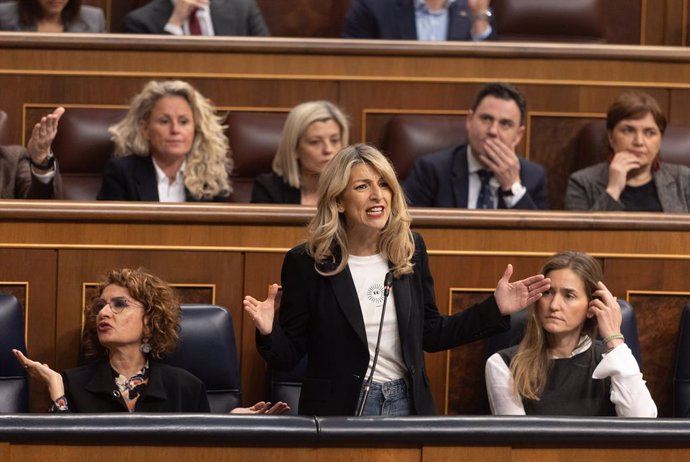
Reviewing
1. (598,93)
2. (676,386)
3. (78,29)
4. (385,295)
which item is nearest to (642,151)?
(598,93)

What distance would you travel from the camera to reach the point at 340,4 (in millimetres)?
2820

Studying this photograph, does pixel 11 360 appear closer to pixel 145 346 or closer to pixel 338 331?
pixel 145 346

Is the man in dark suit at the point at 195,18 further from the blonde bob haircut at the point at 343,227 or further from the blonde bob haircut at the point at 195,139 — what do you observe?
the blonde bob haircut at the point at 343,227

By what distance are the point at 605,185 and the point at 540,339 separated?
24.2 inches

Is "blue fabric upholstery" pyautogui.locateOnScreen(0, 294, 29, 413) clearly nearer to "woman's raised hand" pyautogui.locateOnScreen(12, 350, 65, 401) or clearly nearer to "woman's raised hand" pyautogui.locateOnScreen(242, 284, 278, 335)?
"woman's raised hand" pyautogui.locateOnScreen(12, 350, 65, 401)

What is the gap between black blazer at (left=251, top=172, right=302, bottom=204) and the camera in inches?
77.7

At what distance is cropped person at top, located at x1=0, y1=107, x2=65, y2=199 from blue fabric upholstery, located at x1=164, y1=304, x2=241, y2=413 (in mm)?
476

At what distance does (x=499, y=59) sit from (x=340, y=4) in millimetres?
615

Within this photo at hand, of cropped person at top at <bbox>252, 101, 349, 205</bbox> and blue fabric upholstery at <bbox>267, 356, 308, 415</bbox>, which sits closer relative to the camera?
blue fabric upholstery at <bbox>267, 356, 308, 415</bbox>

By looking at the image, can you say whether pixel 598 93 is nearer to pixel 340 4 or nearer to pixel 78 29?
pixel 340 4

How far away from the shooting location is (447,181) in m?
2.05

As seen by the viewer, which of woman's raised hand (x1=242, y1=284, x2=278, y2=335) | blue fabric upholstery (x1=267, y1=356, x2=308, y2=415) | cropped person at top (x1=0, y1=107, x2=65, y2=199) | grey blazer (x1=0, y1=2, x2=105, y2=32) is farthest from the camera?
grey blazer (x1=0, y1=2, x2=105, y2=32)

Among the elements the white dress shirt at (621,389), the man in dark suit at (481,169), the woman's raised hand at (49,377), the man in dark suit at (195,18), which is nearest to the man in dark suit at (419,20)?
the man in dark suit at (195,18)

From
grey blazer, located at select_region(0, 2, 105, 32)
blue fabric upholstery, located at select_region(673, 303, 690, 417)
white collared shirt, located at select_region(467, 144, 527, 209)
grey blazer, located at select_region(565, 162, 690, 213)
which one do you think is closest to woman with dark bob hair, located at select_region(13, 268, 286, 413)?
blue fabric upholstery, located at select_region(673, 303, 690, 417)
